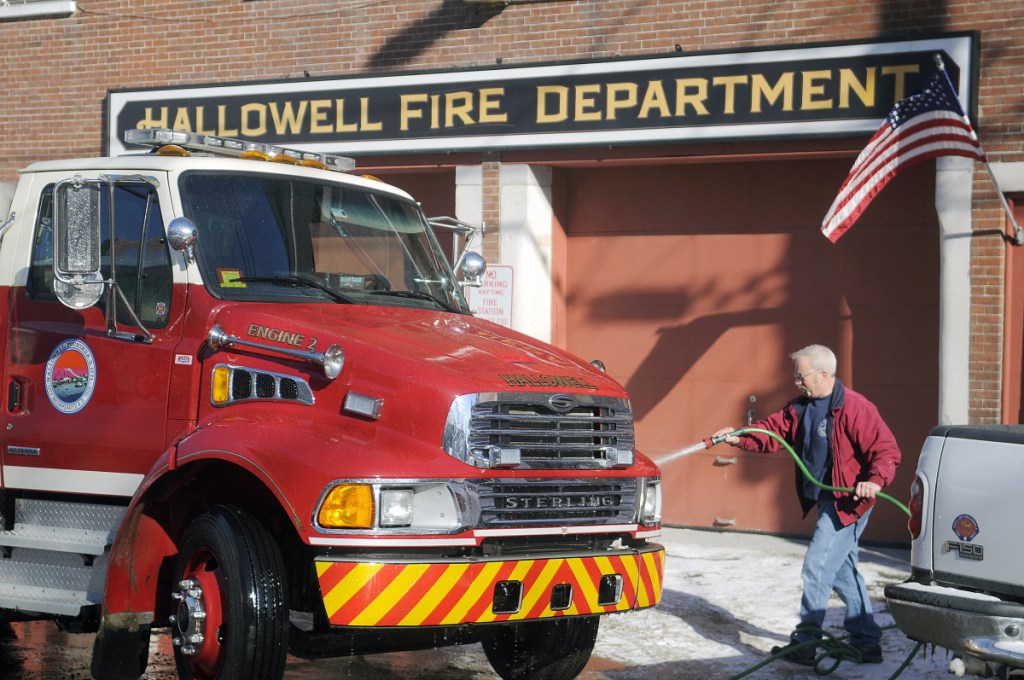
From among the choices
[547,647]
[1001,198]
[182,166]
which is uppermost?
[1001,198]

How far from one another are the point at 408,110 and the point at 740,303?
3671 mm

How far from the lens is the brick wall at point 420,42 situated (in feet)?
37.2

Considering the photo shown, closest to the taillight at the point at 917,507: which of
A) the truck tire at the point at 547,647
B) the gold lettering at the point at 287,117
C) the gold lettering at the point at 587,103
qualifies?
the truck tire at the point at 547,647

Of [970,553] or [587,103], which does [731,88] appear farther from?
[970,553]

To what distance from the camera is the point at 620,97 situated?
12.8 meters

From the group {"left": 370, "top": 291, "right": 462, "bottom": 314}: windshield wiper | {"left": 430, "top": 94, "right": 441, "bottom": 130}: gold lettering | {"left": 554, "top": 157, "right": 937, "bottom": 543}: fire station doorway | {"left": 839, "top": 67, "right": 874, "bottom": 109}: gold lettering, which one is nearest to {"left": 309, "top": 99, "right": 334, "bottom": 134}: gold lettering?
{"left": 430, "top": 94, "right": 441, "bottom": 130}: gold lettering

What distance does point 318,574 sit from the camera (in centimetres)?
566

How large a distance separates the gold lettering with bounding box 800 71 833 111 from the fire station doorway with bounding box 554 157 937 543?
0.71 metres

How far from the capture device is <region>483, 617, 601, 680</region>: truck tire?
7.15m

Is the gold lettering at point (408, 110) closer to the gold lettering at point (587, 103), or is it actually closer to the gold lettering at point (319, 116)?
the gold lettering at point (319, 116)

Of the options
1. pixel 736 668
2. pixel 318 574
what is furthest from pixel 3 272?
pixel 736 668

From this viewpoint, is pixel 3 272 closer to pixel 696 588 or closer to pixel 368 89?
pixel 696 588

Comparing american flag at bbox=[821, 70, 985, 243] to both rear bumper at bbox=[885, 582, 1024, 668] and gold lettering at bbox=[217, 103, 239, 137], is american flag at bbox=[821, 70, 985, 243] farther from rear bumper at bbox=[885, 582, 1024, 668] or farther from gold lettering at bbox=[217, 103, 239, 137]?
gold lettering at bbox=[217, 103, 239, 137]

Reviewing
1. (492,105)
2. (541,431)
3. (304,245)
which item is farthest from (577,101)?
(541,431)
